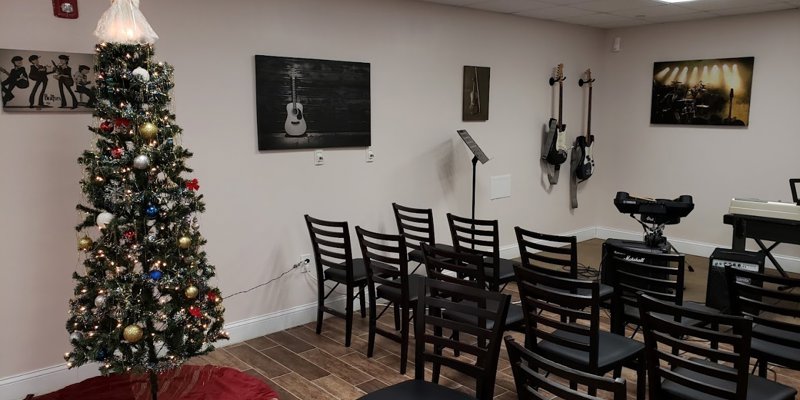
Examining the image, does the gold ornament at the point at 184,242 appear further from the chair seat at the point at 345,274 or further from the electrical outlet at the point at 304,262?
the electrical outlet at the point at 304,262

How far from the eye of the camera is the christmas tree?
114 inches

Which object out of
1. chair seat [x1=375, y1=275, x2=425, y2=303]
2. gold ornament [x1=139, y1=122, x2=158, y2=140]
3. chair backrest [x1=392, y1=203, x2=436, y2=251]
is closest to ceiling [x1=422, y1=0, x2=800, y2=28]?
chair backrest [x1=392, y1=203, x2=436, y2=251]

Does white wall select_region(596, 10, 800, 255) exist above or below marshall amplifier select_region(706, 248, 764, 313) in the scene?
above

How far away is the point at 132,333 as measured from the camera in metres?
2.91

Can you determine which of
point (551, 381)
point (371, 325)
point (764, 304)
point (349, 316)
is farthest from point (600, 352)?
point (349, 316)

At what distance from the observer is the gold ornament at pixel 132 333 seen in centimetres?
291

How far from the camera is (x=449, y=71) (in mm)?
5473

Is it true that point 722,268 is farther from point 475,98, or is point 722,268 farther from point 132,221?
point 132,221

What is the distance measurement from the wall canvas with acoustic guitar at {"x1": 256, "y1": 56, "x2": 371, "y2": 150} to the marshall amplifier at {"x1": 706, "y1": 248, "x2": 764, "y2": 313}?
2.91 m

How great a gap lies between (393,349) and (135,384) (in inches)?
65.5

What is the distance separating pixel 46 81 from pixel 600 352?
11.1ft

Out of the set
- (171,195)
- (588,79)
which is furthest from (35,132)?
(588,79)

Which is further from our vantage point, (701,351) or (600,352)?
(600,352)

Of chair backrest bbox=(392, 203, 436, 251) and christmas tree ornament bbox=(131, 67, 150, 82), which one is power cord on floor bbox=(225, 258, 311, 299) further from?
christmas tree ornament bbox=(131, 67, 150, 82)
